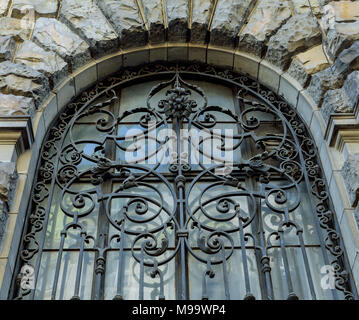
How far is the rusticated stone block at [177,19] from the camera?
741 centimetres

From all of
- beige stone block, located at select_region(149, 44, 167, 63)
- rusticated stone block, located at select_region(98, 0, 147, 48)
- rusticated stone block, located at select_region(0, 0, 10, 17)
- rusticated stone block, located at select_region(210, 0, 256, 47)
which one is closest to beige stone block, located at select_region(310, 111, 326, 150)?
rusticated stone block, located at select_region(210, 0, 256, 47)

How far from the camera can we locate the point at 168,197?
6.20 metres

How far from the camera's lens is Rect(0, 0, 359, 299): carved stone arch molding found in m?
5.76

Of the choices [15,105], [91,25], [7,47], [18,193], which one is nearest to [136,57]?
[91,25]

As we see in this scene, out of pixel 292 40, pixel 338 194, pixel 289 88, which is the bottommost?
pixel 338 194

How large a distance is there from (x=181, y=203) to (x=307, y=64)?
2310 mm

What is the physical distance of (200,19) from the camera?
7.45 metres

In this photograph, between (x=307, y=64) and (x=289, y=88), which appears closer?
(x=307, y=64)

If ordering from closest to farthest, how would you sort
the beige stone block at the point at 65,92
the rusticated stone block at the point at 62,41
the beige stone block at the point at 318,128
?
the beige stone block at the point at 318,128
the beige stone block at the point at 65,92
the rusticated stone block at the point at 62,41

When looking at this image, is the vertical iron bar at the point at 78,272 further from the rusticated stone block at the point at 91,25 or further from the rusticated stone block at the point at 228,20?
the rusticated stone block at the point at 228,20

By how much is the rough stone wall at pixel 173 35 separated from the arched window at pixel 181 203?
20.2 inches

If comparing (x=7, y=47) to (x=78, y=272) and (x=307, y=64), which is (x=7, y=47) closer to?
(x=78, y=272)

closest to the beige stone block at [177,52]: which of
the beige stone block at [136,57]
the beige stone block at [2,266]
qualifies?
the beige stone block at [136,57]

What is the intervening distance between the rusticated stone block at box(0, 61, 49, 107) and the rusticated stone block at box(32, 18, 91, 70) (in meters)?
0.51
